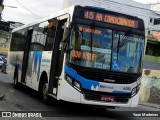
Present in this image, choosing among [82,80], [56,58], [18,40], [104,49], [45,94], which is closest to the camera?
Answer: [82,80]

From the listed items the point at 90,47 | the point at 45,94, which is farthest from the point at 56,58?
the point at 90,47

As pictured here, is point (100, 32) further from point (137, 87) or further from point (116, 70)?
point (137, 87)

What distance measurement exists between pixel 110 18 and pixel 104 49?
3.52 ft

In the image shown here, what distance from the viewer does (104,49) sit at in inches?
493

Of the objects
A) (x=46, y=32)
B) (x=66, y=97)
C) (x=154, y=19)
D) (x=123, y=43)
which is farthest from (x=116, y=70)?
(x=154, y=19)

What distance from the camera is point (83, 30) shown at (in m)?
12.3

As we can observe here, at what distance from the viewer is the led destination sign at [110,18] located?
12.7 meters

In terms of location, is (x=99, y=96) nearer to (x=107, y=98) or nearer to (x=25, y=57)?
(x=107, y=98)

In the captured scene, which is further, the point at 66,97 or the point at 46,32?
the point at 46,32

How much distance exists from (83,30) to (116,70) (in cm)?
155

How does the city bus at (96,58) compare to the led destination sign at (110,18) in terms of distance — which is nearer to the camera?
the city bus at (96,58)

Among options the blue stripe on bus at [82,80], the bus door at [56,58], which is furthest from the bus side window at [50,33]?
the blue stripe on bus at [82,80]

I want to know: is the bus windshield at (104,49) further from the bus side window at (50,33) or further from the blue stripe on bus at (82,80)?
the bus side window at (50,33)

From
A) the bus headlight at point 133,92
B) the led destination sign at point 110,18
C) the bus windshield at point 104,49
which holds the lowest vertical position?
the bus headlight at point 133,92
